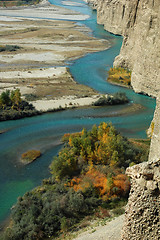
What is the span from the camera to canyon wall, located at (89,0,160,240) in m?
7.30

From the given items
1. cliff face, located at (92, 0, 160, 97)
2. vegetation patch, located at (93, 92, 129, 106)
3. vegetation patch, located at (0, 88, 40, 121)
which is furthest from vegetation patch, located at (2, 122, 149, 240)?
cliff face, located at (92, 0, 160, 97)

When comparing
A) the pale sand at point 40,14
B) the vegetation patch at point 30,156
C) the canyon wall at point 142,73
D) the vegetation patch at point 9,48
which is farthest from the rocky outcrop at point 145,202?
the pale sand at point 40,14

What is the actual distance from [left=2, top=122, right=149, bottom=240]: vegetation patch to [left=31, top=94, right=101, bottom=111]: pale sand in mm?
13834

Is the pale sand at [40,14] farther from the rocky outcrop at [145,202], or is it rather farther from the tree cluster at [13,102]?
the rocky outcrop at [145,202]

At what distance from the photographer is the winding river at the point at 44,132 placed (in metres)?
22.3

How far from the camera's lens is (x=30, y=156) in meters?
25.9

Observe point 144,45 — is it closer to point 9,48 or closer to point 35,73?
Answer: point 35,73

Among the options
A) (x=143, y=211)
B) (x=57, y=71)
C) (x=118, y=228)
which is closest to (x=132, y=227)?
(x=143, y=211)

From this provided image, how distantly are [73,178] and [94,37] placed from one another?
7089cm

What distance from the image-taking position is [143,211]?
7418 mm

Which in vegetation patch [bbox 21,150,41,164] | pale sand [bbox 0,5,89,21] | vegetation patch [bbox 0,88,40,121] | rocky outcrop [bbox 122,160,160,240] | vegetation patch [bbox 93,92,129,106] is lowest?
vegetation patch [bbox 21,150,41,164]

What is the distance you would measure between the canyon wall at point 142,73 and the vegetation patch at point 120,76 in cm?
142

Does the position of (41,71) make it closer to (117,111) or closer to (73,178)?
(117,111)

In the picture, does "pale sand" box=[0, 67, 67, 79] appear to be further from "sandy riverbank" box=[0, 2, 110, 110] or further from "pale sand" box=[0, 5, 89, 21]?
"pale sand" box=[0, 5, 89, 21]
